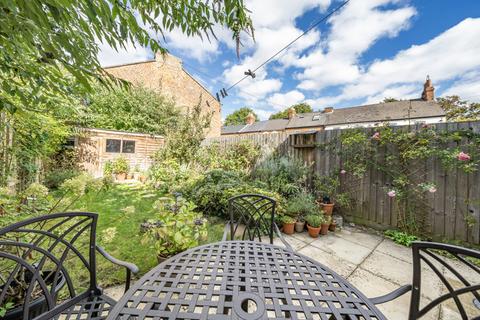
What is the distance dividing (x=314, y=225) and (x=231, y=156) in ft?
10.7

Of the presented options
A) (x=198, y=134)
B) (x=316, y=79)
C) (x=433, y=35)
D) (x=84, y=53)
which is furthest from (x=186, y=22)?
(x=316, y=79)

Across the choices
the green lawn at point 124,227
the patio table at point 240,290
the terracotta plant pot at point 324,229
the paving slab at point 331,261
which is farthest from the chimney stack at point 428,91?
the patio table at point 240,290

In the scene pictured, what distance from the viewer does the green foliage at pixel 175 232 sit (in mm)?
1723

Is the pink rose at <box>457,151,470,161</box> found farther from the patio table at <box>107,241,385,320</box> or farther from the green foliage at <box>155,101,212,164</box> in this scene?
the green foliage at <box>155,101,212,164</box>

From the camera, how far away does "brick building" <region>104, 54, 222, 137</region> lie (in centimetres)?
1016

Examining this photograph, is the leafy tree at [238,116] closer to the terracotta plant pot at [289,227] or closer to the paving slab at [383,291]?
the terracotta plant pot at [289,227]

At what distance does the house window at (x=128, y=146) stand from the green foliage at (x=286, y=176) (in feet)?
20.8

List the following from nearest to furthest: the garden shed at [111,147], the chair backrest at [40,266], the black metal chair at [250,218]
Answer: the chair backrest at [40,266]
the black metal chair at [250,218]
the garden shed at [111,147]

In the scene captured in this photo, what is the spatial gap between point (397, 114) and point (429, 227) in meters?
17.4

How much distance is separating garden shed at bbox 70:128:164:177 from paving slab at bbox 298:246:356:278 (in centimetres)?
724

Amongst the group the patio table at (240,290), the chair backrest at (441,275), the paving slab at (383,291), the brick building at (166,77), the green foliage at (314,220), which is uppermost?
the brick building at (166,77)

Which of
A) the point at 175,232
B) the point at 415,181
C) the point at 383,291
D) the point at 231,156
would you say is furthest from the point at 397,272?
the point at 231,156

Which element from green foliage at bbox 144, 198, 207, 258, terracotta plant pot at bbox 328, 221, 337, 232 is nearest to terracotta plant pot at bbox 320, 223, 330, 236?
terracotta plant pot at bbox 328, 221, 337, 232

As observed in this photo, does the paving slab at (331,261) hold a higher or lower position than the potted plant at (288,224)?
lower
